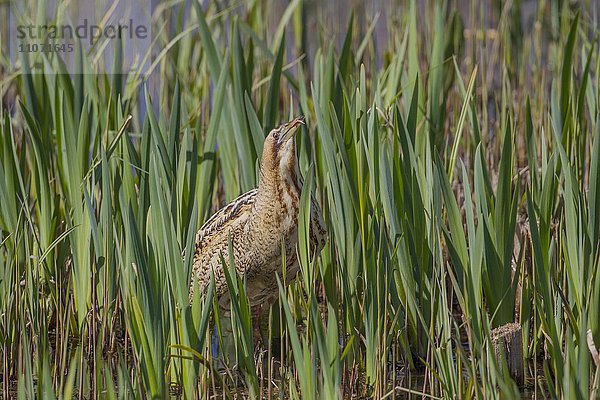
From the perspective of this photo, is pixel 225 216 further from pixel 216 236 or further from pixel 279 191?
pixel 279 191

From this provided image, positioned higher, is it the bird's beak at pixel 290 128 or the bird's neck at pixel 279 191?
the bird's beak at pixel 290 128

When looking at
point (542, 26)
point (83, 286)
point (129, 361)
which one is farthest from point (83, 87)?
point (542, 26)

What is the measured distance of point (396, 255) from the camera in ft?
11.8

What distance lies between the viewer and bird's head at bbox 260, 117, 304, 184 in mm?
3920

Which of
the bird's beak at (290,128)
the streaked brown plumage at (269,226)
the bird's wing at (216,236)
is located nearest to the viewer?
the bird's beak at (290,128)

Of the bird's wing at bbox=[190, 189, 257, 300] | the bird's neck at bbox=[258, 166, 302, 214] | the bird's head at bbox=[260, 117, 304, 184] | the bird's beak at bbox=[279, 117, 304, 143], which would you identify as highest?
the bird's beak at bbox=[279, 117, 304, 143]

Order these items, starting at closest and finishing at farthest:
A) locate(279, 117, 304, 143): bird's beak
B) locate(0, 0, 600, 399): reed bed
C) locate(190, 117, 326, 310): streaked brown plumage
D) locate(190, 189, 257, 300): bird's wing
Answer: locate(0, 0, 600, 399): reed bed, locate(279, 117, 304, 143): bird's beak, locate(190, 117, 326, 310): streaked brown plumage, locate(190, 189, 257, 300): bird's wing

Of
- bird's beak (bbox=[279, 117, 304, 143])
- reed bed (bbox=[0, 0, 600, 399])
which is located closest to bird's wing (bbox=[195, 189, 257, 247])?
reed bed (bbox=[0, 0, 600, 399])

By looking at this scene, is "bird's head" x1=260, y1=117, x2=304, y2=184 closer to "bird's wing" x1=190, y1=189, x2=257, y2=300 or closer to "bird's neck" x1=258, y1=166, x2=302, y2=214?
"bird's neck" x1=258, y1=166, x2=302, y2=214

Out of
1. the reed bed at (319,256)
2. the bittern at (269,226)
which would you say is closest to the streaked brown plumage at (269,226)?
the bittern at (269,226)

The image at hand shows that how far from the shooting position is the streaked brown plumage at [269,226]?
3920 millimetres

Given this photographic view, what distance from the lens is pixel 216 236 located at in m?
4.12

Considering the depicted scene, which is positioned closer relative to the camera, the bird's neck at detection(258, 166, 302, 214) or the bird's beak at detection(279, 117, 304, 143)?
the bird's beak at detection(279, 117, 304, 143)

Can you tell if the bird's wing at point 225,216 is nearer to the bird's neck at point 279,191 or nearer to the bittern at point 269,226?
the bittern at point 269,226
